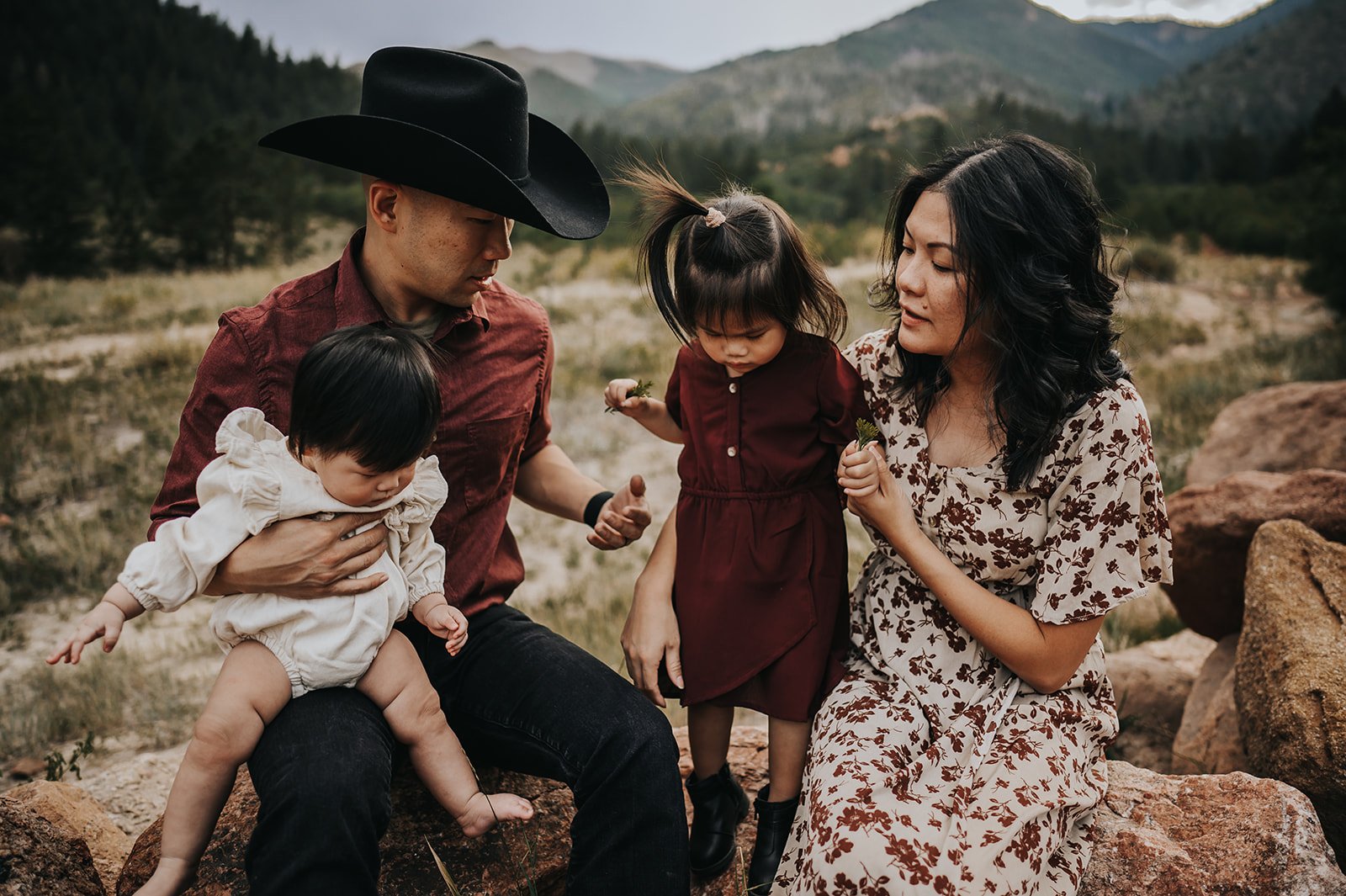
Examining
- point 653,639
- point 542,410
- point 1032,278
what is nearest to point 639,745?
point 653,639

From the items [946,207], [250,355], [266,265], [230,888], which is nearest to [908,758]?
[946,207]

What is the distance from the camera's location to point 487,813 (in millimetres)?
2070

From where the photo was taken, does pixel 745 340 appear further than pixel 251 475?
Yes

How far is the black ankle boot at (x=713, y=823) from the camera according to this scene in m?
2.47

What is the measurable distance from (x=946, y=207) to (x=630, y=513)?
119cm

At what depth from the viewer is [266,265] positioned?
866 inches

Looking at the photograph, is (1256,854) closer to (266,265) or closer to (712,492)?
(712,492)

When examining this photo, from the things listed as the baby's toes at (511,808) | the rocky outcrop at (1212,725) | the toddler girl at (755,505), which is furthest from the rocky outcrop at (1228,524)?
the baby's toes at (511,808)

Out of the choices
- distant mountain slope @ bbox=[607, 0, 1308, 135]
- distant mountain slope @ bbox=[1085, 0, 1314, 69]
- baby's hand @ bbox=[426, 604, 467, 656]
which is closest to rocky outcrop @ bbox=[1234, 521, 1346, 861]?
baby's hand @ bbox=[426, 604, 467, 656]

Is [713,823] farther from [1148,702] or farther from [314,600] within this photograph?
[1148,702]

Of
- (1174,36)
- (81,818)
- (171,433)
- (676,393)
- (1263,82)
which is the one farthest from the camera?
(1174,36)

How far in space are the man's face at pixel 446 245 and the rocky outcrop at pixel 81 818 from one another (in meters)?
1.68

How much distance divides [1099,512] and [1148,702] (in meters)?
2.30

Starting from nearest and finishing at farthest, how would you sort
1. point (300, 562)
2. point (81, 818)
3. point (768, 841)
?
1. point (300, 562)
2. point (768, 841)
3. point (81, 818)
